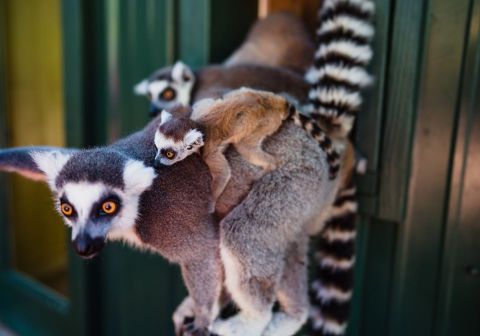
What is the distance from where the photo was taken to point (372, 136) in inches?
77.0

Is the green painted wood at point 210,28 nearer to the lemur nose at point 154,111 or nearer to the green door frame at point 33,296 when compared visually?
the lemur nose at point 154,111

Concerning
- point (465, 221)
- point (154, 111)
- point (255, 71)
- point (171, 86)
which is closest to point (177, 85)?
point (171, 86)

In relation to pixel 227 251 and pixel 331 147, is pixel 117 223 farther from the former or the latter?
pixel 331 147

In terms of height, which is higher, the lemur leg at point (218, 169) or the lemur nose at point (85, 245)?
the lemur leg at point (218, 169)

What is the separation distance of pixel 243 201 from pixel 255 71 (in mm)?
802

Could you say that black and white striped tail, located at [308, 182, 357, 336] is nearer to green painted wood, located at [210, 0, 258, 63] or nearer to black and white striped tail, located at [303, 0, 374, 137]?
black and white striped tail, located at [303, 0, 374, 137]

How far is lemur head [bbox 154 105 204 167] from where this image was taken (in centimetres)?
138

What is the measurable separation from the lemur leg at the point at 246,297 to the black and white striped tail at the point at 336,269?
34cm

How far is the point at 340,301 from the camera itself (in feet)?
5.99

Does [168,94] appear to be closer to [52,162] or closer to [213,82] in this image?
[213,82]

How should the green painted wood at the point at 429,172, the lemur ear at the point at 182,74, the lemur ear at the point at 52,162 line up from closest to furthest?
the lemur ear at the point at 52,162 → the green painted wood at the point at 429,172 → the lemur ear at the point at 182,74

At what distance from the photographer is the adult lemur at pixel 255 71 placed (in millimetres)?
2045

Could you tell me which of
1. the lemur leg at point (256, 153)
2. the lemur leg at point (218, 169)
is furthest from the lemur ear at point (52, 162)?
the lemur leg at point (256, 153)

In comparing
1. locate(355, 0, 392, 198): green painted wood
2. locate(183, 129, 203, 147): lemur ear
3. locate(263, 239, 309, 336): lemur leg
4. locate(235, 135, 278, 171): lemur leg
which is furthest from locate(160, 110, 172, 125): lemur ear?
locate(355, 0, 392, 198): green painted wood
